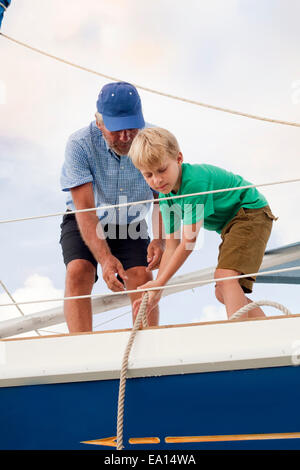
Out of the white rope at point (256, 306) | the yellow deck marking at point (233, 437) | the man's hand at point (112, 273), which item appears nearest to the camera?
the yellow deck marking at point (233, 437)

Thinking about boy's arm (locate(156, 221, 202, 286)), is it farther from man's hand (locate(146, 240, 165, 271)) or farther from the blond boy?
man's hand (locate(146, 240, 165, 271))

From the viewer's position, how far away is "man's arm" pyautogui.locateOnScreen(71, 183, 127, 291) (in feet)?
7.11

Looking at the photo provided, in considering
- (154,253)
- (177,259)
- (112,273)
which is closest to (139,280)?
(154,253)

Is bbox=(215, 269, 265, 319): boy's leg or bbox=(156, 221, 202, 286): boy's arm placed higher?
bbox=(156, 221, 202, 286): boy's arm

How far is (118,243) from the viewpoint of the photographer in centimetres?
247

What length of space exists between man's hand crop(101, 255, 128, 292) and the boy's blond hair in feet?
1.30

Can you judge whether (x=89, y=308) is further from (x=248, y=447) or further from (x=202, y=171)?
(x=248, y=447)

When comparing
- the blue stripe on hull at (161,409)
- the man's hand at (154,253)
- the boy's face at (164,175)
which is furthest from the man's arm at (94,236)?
the blue stripe on hull at (161,409)

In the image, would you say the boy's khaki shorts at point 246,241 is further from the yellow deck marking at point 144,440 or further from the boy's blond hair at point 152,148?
the yellow deck marking at point 144,440

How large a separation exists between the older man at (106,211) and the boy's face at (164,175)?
350 mm

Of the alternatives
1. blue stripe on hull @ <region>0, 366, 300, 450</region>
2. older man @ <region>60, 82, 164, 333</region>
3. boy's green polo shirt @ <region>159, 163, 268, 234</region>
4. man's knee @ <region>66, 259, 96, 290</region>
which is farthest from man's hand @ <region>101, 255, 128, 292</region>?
blue stripe on hull @ <region>0, 366, 300, 450</region>

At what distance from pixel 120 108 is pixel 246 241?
714 mm

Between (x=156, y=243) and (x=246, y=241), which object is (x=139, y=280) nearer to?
(x=156, y=243)

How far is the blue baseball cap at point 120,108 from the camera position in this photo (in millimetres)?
2271
